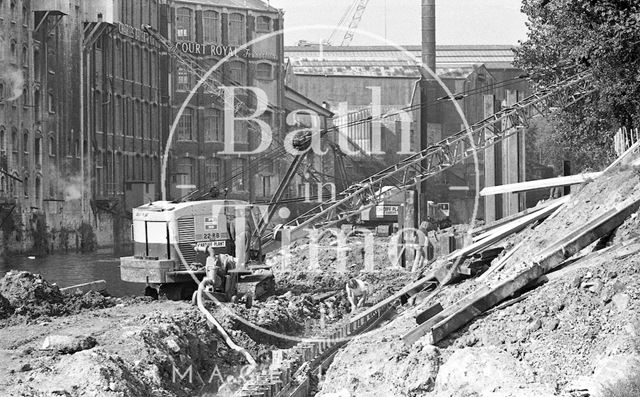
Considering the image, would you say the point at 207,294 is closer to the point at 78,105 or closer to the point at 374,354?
the point at 374,354

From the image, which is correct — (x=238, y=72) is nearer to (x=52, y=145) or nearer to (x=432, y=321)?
(x=52, y=145)

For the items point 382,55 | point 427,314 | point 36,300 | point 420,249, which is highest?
point 382,55

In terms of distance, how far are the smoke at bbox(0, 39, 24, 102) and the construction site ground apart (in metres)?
28.8

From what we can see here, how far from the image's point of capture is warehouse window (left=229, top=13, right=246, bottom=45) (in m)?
89.4

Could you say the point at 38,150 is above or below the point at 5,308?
above

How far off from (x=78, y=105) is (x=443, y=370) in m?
52.9

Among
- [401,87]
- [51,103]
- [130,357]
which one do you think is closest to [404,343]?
[130,357]

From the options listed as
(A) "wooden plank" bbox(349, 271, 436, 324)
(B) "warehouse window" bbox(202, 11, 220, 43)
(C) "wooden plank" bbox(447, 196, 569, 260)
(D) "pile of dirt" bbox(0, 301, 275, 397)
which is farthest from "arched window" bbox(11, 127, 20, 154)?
(C) "wooden plank" bbox(447, 196, 569, 260)

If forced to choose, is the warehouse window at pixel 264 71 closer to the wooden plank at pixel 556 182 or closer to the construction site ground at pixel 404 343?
the wooden plank at pixel 556 182

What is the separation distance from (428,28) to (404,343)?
49.8 metres

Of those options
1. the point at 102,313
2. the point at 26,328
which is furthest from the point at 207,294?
the point at 26,328

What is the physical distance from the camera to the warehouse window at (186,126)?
85000 mm

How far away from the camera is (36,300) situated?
2798 cm

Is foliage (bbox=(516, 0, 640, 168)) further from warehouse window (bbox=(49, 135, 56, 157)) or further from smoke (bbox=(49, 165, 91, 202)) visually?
smoke (bbox=(49, 165, 91, 202))
